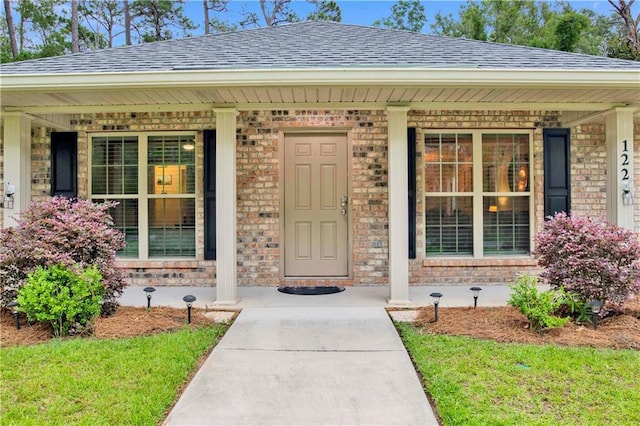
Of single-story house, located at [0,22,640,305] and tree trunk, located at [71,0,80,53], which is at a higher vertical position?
tree trunk, located at [71,0,80,53]

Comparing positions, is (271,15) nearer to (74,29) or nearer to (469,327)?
(74,29)

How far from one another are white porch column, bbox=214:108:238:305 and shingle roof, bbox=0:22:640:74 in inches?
24.9

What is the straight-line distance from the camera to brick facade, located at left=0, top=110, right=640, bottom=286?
17.9ft

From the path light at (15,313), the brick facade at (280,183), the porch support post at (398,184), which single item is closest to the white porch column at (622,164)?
the brick facade at (280,183)

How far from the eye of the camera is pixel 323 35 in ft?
19.7

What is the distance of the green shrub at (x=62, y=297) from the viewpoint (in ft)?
11.0

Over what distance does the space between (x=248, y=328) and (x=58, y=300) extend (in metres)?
1.60

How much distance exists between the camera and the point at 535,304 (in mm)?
3434

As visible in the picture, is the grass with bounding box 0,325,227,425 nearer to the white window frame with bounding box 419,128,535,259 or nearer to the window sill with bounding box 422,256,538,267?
the window sill with bounding box 422,256,538,267

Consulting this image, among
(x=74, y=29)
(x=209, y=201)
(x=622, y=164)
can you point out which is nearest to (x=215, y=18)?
(x=74, y=29)

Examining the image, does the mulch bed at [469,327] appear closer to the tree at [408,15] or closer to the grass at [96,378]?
the grass at [96,378]

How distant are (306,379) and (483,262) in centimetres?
361

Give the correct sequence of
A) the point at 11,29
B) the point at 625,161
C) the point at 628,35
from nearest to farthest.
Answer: the point at 625,161
the point at 628,35
the point at 11,29

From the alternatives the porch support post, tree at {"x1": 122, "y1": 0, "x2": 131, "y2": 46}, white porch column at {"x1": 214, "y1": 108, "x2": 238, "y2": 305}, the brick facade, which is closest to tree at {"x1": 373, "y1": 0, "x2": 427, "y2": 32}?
tree at {"x1": 122, "y1": 0, "x2": 131, "y2": 46}
